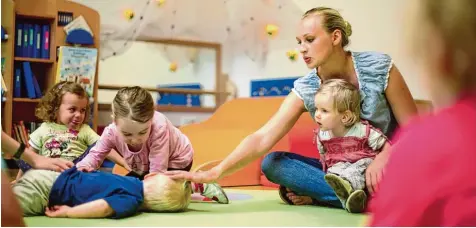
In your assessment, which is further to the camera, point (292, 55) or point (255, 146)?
point (292, 55)

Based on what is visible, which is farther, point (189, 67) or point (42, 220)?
point (189, 67)

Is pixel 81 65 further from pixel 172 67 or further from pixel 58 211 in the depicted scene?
pixel 58 211

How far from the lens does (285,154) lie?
4.53 ft

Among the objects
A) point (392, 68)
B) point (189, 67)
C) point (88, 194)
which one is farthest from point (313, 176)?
point (189, 67)

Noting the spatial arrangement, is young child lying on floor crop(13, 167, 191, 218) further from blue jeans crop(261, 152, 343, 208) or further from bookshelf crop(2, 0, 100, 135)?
bookshelf crop(2, 0, 100, 135)

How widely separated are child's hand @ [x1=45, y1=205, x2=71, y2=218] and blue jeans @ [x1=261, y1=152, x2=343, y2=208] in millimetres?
477

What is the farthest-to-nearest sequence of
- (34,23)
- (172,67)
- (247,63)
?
(172,67) < (247,63) < (34,23)

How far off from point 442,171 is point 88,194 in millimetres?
849

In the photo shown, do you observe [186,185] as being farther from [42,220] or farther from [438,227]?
[438,227]

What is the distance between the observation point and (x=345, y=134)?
130cm

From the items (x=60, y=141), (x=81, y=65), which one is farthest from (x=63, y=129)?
(x=81, y=65)

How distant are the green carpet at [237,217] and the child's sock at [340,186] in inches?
1.5

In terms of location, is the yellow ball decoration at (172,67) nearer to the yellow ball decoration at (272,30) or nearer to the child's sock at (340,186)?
the yellow ball decoration at (272,30)

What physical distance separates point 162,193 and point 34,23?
2.02 meters
